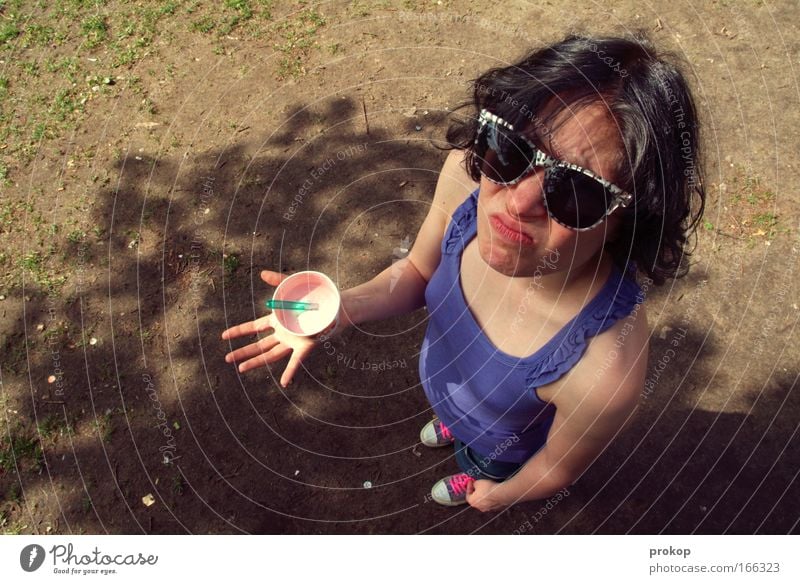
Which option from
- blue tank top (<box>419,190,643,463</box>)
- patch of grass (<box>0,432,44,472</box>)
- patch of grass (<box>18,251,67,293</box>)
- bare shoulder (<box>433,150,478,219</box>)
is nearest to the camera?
blue tank top (<box>419,190,643,463</box>)

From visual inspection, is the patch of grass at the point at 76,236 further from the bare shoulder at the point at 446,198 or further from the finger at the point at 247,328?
the bare shoulder at the point at 446,198

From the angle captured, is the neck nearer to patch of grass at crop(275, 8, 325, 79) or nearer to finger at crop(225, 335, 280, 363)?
finger at crop(225, 335, 280, 363)

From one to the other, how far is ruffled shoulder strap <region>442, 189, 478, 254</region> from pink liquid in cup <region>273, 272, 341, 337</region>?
1.35 ft

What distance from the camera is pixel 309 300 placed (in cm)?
225

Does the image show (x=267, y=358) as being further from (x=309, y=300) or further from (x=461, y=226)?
(x=461, y=226)

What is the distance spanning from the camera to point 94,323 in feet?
12.2

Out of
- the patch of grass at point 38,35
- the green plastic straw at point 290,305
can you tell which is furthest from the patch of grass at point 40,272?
the green plastic straw at point 290,305

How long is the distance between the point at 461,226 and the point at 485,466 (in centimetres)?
106

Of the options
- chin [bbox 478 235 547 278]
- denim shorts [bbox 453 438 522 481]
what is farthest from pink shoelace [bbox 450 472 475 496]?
chin [bbox 478 235 547 278]

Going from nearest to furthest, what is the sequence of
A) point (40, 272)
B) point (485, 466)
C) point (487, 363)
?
1. point (487, 363)
2. point (485, 466)
3. point (40, 272)

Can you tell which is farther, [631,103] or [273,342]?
[273,342]

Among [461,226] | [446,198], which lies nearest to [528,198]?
[461,226]

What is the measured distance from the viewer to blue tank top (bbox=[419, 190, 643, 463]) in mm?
1829

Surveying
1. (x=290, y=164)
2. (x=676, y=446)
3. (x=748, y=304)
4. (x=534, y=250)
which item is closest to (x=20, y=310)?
(x=290, y=164)
